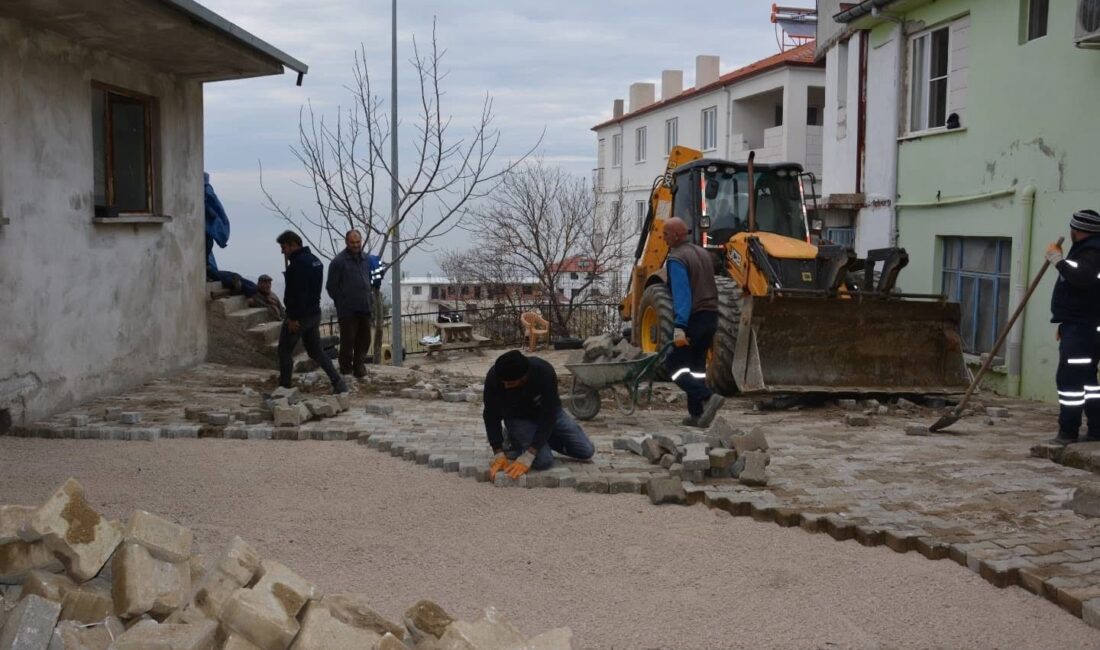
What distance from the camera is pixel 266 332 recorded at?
12.6 meters

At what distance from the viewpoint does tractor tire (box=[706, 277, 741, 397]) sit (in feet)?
34.8

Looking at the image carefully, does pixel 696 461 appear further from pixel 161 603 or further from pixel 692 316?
pixel 161 603

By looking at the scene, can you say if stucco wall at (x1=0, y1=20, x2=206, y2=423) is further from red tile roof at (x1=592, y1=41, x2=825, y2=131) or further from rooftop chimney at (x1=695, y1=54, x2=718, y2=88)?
rooftop chimney at (x1=695, y1=54, x2=718, y2=88)

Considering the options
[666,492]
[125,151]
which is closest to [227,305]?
[125,151]

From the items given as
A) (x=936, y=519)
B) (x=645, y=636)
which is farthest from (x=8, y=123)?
(x=936, y=519)

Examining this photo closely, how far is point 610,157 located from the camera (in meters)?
39.9

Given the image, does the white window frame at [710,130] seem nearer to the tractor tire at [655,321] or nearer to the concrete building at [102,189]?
the tractor tire at [655,321]

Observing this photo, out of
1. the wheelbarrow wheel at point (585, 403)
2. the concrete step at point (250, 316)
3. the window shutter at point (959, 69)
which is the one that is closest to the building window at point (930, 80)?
the window shutter at point (959, 69)

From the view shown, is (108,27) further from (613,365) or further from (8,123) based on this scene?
(613,365)

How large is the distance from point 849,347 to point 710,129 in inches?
844

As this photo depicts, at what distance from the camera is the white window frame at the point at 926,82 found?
13.9 meters

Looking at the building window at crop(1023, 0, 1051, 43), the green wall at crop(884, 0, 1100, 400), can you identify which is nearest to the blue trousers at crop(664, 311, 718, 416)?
the green wall at crop(884, 0, 1100, 400)

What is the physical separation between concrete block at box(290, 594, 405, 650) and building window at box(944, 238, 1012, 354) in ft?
34.4

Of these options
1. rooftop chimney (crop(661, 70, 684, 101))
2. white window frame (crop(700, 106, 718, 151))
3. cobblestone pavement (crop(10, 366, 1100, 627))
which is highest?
rooftop chimney (crop(661, 70, 684, 101))
